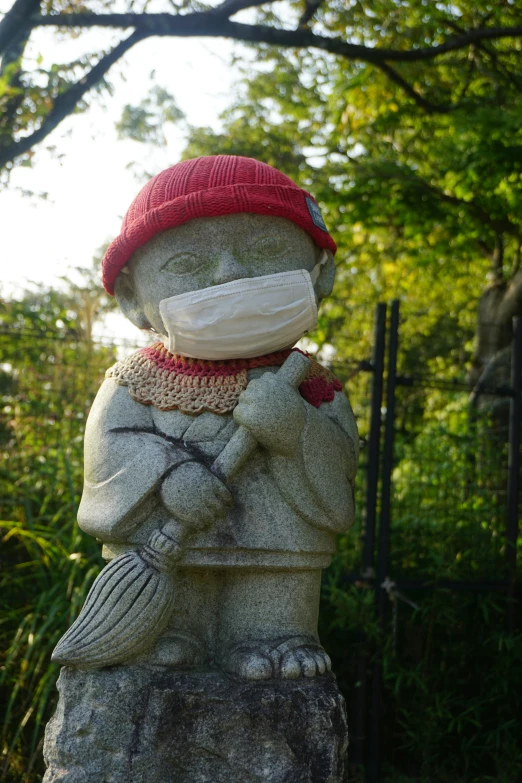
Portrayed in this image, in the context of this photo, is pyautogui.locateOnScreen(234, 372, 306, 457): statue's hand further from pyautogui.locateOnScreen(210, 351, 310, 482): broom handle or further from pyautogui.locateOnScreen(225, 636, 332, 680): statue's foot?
pyautogui.locateOnScreen(225, 636, 332, 680): statue's foot

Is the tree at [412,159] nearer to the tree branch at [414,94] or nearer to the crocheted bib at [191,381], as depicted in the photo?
the tree branch at [414,94]

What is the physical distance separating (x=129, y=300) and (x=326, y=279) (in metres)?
0.66

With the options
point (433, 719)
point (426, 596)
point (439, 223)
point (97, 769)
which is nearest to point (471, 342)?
point (439, 223)

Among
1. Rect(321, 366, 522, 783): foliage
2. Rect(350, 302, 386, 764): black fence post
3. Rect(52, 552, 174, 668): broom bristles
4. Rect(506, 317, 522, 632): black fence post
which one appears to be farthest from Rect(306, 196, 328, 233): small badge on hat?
Rect(506, 317, 522, 632): black fence post

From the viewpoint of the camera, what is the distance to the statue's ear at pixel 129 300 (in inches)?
97.7

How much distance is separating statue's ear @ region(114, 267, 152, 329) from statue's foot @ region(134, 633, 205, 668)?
3.22 ft

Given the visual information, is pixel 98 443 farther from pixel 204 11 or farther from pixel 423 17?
pixel 423 17

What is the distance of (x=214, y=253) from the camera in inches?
90.8

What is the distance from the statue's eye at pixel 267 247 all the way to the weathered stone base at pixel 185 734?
126 centimetres

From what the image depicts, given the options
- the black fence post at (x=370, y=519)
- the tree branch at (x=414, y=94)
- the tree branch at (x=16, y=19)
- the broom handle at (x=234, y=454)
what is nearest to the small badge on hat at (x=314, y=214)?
the broom handle at (x=234, y=454)

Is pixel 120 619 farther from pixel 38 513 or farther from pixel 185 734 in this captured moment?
pixel 38 513

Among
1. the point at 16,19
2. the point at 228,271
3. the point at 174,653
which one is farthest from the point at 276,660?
the point at 16,19

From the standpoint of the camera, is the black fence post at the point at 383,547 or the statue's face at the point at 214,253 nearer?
the statue's face at the point at 214,253

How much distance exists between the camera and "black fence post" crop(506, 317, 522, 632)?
4070 millimetres
